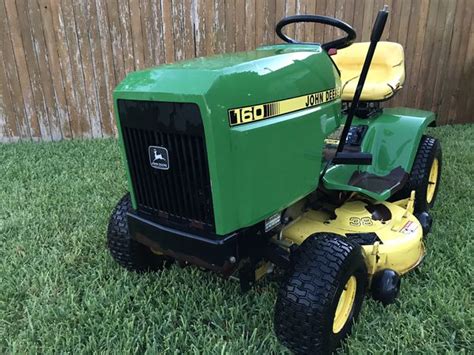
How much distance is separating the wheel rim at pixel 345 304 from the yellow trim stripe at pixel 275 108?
75 cm

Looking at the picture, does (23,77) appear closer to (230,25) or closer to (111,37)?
(111,37)

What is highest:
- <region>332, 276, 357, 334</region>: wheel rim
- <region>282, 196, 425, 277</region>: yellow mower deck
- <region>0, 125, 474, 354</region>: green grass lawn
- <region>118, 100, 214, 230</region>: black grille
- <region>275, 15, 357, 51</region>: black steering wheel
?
<region>275, 15, 357, 51</region>: black steering wheel

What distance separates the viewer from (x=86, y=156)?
4.11 metres

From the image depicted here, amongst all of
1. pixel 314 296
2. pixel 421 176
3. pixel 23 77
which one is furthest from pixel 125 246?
pixel 23 77

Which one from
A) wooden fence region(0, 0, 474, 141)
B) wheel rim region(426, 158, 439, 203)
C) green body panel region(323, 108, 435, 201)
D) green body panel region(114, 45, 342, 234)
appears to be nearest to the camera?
green body panel region(114, 45, 342, 234)

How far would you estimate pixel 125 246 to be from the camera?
2.11 meters

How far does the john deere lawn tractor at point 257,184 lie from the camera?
145cm

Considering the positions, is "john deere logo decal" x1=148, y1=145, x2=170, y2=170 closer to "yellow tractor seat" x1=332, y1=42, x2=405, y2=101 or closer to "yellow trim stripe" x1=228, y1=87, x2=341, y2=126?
"yellow trim stripe" x1=228, y1=87, x2=341, y2=126

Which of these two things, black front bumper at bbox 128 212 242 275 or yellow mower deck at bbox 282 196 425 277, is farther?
yellow mower deck at bbox 282 196 425 277

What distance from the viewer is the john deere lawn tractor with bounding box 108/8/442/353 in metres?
1.45

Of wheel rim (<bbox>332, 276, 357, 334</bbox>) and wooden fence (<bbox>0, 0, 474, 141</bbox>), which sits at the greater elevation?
wooden fence (<bbox>0, 0, 474, 141</bbox>)

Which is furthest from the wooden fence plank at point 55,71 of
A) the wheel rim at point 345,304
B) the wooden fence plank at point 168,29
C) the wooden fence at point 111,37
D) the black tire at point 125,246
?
the wheel rim at point 345,304

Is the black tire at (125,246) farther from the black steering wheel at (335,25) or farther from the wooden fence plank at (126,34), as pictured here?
the wooden fence plank at (126,34)

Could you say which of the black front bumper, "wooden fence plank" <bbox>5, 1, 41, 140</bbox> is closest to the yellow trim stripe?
the black front bumper
